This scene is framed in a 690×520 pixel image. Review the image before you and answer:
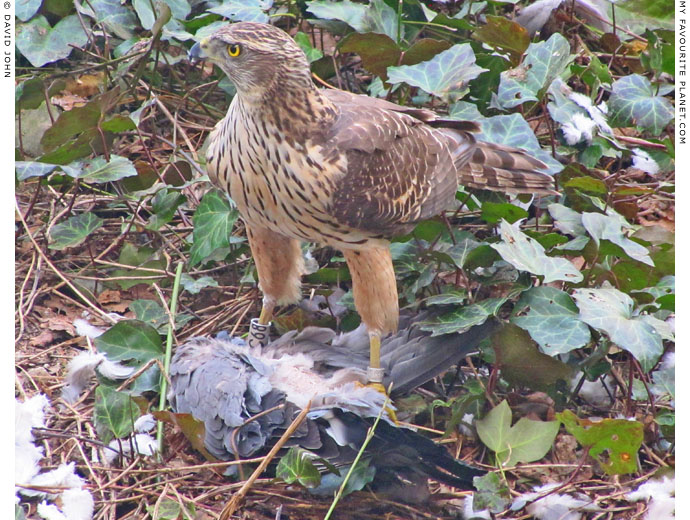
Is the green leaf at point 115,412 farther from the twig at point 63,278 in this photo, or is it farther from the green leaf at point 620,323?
the green leaf at point 620,323

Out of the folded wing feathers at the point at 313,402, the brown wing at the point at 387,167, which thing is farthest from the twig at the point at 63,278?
the brown wing at the point at 387,167

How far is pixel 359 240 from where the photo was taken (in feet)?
10.8

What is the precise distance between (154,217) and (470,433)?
178cm

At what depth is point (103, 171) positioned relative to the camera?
368cm

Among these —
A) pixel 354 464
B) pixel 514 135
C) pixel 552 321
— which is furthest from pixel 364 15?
pixel 354 464

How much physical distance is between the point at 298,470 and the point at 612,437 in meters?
1.04

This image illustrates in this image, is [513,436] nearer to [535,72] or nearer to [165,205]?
[535,72]

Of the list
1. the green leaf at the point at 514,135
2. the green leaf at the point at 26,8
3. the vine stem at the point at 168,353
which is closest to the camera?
the vine stem at the point at 168,353

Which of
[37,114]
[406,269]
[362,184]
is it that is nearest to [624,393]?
[406,269]

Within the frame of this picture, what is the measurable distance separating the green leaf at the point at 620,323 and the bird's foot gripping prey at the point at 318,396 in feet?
1.28

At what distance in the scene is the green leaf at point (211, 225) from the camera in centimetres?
369

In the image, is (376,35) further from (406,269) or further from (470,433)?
(470,433)

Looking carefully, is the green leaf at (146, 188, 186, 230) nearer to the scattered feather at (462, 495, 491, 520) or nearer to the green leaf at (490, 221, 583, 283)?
the green leaf at (490, 221, 583, 283)

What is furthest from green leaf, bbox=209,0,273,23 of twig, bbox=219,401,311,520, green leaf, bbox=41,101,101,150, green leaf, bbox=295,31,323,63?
twig, bbox=219,401,311,520
